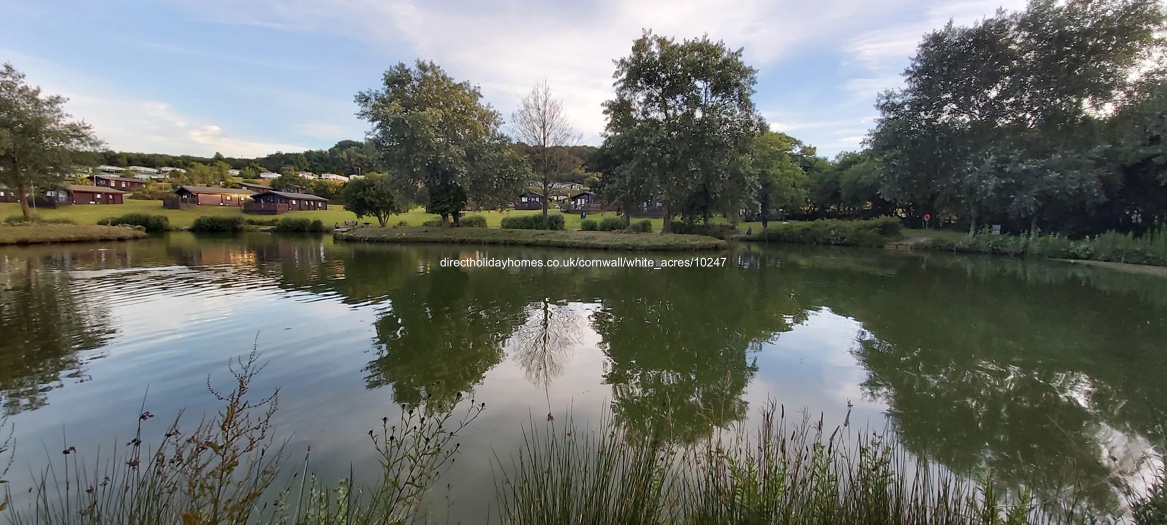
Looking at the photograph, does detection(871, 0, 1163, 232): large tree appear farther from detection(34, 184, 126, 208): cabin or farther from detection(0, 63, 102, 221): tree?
detection(34, 184, 126, 208): cabin

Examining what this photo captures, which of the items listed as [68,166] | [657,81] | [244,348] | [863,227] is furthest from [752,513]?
[68,166]

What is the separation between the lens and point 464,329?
30.6 feet

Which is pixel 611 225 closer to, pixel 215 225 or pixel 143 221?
pixel 215 225

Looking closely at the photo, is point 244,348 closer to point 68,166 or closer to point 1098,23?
point 1098,23

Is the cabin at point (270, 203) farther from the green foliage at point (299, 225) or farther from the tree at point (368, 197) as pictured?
the tree at point (368, 197)

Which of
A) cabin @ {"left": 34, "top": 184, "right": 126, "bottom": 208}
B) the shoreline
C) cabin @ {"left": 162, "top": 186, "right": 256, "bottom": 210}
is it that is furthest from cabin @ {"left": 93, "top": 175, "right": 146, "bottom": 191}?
the shoreline

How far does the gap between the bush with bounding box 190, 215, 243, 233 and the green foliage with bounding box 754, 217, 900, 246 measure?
148 ft

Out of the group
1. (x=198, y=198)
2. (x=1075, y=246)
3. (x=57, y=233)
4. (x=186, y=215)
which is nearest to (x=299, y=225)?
(x=57, y=233)

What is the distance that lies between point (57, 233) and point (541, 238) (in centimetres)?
2807

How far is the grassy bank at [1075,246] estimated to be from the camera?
65.9ft

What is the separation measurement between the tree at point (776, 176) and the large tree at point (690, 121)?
10189 mm

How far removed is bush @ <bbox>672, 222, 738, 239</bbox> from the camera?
125 feet

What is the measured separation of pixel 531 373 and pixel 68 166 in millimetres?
47025

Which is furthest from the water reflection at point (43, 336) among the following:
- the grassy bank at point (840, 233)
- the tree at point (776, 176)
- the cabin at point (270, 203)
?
the cabin at point (270, 203)
